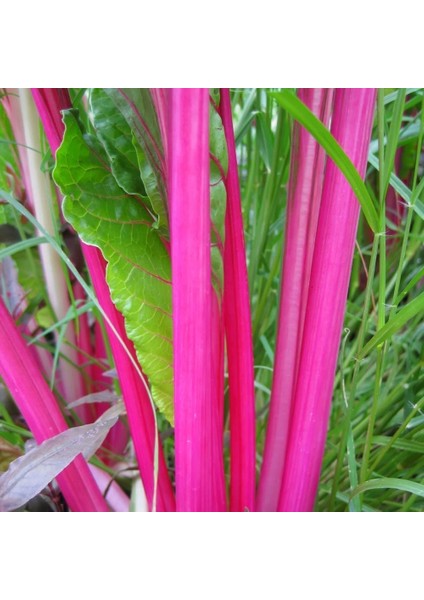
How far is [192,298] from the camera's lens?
316mm

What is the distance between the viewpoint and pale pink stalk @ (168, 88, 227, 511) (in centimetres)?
28

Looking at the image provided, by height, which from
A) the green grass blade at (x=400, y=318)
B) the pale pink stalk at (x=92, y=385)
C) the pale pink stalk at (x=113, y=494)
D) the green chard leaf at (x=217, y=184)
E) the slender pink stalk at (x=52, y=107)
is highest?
the slender pink stalk at (x=52, y=107)

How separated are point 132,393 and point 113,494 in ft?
0.42

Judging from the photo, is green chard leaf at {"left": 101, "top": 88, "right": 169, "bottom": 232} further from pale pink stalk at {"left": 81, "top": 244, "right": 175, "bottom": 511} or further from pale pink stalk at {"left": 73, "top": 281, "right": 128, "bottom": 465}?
pale pink stalk at {"left": 73, "top": 281, "right": 128, "bottom": 465}

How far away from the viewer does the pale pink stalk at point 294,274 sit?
1.20ft

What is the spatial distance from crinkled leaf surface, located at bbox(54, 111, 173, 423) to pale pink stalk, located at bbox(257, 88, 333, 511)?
8cm

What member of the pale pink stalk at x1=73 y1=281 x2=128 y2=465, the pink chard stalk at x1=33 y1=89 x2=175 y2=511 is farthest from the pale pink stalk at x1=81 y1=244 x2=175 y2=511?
the pale pink stalk at x1=73 y1=281 x2=128 y2=465

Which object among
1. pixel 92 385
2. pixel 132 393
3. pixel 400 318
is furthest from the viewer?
pixel 92 385

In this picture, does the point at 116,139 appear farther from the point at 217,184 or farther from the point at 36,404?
the point at 36,404

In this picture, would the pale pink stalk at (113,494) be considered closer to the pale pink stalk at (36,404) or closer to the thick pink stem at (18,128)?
the pale pink stalk at (36,404)

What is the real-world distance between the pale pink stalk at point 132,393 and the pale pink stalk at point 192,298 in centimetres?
4

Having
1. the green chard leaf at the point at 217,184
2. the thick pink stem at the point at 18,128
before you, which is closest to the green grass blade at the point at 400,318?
the green chard leaf at the point at 217,184

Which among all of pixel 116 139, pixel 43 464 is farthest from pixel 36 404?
pixel 116 139
